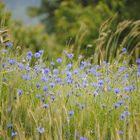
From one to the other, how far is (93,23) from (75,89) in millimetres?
5707

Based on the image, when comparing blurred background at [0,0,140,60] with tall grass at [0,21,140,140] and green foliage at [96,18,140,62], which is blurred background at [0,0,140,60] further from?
tall grass at [0,21,140,140]

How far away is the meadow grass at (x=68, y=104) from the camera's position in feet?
12.3

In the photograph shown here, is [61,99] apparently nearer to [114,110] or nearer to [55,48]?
[114,110]

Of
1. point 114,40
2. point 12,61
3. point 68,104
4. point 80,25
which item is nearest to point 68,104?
point 68,104

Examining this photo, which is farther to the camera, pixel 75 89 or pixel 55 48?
pixel 55 48

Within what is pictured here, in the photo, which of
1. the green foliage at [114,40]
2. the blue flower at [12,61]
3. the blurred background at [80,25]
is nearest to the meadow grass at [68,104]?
the blue flower at [12,61]

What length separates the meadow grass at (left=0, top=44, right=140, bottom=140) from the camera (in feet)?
12.3

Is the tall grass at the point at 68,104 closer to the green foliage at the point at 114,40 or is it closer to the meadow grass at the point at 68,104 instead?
the meadow grass at the point at 68,104

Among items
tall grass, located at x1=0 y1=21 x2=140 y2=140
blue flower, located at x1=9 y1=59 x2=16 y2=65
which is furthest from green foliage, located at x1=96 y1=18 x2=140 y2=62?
blue flower, located at x1=9 y1=59 x2=16 y2=65

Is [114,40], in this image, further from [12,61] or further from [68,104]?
[68,104]

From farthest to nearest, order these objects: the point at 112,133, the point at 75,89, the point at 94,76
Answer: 1. the point at 94,76
2. the point at 75,89
3. the point at 112,133

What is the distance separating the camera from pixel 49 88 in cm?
457

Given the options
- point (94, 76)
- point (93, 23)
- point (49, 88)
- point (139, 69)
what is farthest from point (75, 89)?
point (93, 23)

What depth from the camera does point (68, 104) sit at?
4.25 metres
